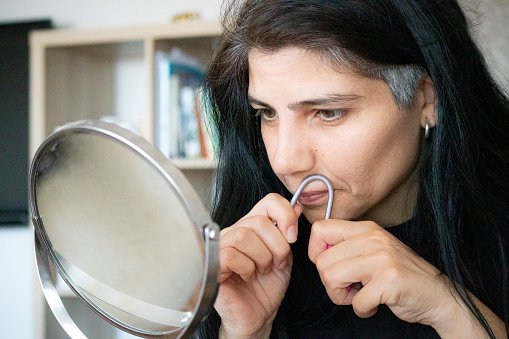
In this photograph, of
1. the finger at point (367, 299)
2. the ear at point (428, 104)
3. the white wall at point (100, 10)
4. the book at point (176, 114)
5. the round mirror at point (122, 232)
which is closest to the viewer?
the round mirror at point (122, 232)

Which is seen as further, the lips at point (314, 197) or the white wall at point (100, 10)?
the white wall at point (100, 10)

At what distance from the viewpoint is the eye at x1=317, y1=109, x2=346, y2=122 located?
0.98 m

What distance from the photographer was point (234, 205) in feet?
3.92

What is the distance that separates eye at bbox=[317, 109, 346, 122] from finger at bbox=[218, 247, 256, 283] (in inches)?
9.4

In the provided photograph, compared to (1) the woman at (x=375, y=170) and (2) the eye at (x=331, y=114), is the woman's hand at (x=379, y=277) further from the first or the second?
(2) the eye at (x=331, y=114)

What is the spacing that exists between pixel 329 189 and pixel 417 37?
10.6 inches

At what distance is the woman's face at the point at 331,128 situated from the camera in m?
0.96

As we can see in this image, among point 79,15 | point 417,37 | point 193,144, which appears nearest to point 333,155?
point 417,37

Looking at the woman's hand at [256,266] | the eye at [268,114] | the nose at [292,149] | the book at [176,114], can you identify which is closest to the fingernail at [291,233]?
the woman's hand at [256,266]

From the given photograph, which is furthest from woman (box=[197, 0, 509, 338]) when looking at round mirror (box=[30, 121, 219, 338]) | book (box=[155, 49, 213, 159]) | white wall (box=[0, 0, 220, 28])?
white wall (box=[0, 0, 220, 28])

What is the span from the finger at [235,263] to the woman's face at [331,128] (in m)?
0.15

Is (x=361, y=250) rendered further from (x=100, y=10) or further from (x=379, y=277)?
(x=100, y=10)

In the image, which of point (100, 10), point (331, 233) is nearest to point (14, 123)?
point (100, 10)

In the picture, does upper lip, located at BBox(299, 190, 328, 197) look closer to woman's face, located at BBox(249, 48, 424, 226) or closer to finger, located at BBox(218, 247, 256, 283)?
woman's face, located at BBox(249, 48, 424, 226)
